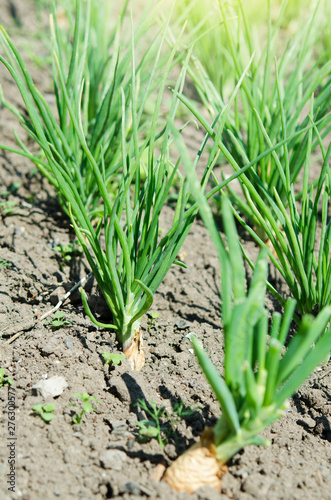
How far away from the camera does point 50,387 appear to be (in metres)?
1.07

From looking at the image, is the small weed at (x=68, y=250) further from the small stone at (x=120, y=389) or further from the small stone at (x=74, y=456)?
the small stone at (x=74, y=456)

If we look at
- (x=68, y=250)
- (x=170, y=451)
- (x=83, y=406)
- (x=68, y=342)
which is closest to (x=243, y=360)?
(x=170, y=451)

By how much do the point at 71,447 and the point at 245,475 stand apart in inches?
15.6

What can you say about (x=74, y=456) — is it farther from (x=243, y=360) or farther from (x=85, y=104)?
(x=85, y=104)

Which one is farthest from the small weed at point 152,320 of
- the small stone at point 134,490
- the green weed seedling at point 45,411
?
the small stone at point 134,490

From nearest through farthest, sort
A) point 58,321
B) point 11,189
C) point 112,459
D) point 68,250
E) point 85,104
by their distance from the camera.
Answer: point 112,459 → point 58,321 → point 68,250 → point 85,104 → point 11,189

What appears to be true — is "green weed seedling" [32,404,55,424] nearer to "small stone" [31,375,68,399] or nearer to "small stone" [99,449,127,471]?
"small stone" [31,375,68,399]

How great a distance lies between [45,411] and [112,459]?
0.21 m

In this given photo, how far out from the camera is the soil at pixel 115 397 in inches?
Answer: 35.6

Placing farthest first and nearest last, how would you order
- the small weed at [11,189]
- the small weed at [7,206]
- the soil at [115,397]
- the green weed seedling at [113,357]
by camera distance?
the small weed at [11,189] → the small weed at [7,206] → the green weed seedling at [113,357] → the soil at [115,397]

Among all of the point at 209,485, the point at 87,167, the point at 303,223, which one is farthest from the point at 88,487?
the point at 87,167

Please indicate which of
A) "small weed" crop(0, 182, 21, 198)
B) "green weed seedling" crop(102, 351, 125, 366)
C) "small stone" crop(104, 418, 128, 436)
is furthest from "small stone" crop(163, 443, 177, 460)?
"small weed" crop(0, 182, 21, 198)

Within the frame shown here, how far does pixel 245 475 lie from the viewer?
3.08 feet

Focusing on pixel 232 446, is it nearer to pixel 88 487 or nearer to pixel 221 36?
pixel 88 487
